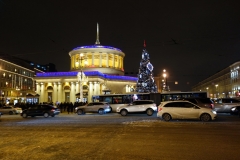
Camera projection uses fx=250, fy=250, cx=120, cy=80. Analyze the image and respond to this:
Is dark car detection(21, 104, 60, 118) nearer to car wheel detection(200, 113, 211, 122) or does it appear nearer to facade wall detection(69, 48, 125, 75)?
car wheel detection(200, 113, 211, 122)

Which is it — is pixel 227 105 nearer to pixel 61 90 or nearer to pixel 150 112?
pixel 150 112

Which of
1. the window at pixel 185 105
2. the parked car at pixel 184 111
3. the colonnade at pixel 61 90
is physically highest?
the colonnade at pixel 61 90

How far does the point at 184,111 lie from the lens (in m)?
18.8

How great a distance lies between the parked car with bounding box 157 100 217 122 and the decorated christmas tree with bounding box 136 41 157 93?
115ft

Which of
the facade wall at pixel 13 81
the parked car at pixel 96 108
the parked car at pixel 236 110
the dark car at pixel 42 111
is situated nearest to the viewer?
the parked car at pixel 236 110

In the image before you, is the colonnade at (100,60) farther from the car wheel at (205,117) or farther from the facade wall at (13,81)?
the car wheel at (205,117)

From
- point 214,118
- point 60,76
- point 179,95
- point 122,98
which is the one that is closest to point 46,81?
point 60,76

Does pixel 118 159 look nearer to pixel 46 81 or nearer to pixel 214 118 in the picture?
pixel 214 118

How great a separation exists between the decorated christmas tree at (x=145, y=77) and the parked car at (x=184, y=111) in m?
34.9

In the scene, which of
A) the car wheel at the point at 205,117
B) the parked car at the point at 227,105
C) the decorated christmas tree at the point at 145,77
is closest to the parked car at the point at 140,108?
the parked car at the point at 227,105

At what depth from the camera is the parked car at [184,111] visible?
18500mm

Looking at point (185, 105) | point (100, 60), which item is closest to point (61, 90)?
point (100, 60)

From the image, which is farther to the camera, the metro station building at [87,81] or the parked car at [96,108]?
the metro station building at [87,81]

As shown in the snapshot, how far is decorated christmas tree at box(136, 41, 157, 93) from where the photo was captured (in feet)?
180
